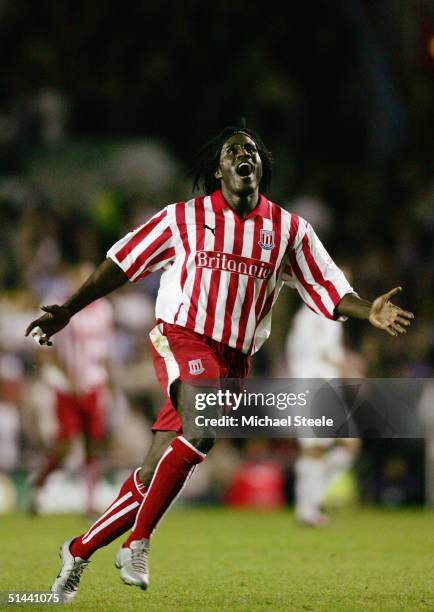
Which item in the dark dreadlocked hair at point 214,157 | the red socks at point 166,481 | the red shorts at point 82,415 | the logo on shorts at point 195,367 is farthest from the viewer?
the red shorts at point 82,415

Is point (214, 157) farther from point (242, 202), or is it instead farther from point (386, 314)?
point (386, 314)

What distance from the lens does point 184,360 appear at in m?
5.66

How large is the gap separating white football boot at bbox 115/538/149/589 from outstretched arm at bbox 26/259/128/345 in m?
0.98

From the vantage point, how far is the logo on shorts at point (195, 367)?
5617 millimetres

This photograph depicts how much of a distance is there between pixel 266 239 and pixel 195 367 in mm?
680

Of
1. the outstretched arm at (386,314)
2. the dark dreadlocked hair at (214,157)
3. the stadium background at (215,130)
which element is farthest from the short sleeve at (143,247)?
the stadium background at (215,130)

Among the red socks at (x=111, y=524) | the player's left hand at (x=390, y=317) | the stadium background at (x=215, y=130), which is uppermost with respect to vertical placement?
the stadium background at (x=215, y=130)

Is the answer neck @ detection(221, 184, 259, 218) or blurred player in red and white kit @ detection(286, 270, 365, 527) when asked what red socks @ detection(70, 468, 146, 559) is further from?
blurred player in red and white kit @ detection(286, 270, 365, 527)

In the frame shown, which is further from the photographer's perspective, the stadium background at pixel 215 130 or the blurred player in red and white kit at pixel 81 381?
the stadium background at pixel 215 130

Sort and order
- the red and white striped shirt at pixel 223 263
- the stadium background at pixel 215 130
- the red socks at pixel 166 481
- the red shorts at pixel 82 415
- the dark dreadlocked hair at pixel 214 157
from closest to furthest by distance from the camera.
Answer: the red socks at pixel 166 481 → the red and white striped shirt at pixel 223 263 → the dark dreadlocked hair at pixel 214 157 → the red shorts at pixel 82 415 → the stadium background at pixel 215 130

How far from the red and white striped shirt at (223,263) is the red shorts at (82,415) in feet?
18.5

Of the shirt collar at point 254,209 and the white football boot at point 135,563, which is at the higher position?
the shirt collar at point 254,209

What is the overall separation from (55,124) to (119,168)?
0.95 metres

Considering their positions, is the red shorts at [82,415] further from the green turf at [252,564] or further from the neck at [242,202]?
the neck at [242,202]
